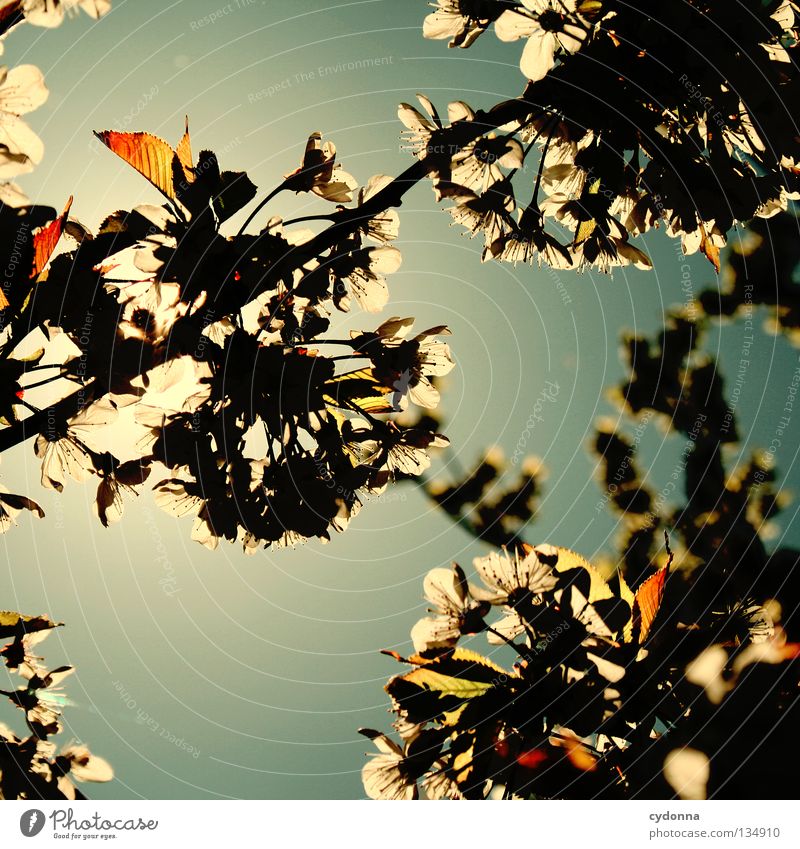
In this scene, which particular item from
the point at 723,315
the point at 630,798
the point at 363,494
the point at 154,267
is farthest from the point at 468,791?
the point at 723,315

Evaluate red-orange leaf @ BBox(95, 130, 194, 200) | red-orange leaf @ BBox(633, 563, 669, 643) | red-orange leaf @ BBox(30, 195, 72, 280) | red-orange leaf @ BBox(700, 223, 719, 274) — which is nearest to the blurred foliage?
red-orange leaf @ BBox(30, 195, 72, 280)

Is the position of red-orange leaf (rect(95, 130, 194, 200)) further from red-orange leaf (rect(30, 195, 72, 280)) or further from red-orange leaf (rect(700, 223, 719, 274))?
red-orange leaf (rect(700, 223, 719, 274))

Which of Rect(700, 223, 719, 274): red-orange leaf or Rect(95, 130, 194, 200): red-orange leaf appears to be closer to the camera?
Rect(95, 130, 194, 200): red-orange leaf

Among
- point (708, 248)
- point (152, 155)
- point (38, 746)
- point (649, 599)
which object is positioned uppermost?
point (152, 155)

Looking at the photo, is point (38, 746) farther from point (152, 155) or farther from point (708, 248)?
point (708, 248)

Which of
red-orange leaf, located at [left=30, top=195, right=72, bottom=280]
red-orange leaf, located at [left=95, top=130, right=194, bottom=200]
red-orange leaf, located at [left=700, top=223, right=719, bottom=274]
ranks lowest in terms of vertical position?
red-orange leaf, located at [left=700, top=223, right=719, bottom=274]

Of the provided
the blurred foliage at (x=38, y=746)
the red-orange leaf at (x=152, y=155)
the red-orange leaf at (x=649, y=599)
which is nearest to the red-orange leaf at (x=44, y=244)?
the red-orange leaf at (x=152, y=155)

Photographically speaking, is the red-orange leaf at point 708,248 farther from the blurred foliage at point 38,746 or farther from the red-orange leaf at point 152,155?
the blurred foliage at point 38,746

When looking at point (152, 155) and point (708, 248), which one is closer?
point (152, 155)

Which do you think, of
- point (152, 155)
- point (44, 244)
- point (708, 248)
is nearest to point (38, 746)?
point (44, 244)

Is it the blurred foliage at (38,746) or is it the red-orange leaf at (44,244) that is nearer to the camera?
the red-orange leaf at (44,244)

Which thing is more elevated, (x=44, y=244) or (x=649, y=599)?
(x=44, y=244)

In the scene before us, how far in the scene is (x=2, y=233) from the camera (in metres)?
1.21

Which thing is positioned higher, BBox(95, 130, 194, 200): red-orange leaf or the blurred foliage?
BBox(95, 130, 194, 200): red-orange leaf
